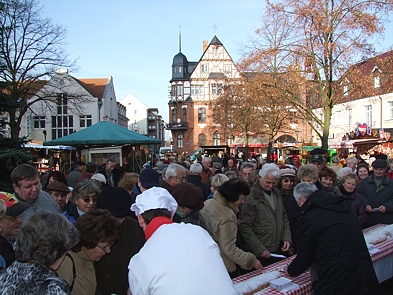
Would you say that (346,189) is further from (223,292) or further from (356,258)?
(223,292)

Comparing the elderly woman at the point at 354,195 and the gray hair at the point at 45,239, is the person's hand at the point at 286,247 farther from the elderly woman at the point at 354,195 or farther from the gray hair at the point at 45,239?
the gray hair at the point at 45,239

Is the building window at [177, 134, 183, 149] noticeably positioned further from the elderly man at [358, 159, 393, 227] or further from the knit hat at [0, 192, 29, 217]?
the knit hat at [0, 192, 29, 217]

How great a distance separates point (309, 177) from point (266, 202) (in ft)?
3.22

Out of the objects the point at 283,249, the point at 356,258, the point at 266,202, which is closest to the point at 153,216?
the point at 356,258

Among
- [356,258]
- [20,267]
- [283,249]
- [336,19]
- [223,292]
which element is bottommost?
[283,249]

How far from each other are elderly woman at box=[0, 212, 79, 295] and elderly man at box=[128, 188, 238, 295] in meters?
0.42

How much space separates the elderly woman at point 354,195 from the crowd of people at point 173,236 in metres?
A: 0.02

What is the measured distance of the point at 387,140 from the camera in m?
19.8

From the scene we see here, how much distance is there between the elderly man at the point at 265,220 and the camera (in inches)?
171

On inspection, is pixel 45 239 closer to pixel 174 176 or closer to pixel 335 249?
pixel 335 249

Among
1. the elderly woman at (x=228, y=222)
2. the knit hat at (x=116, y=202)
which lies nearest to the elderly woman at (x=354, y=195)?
the elderly woman at (x=228, y=222)

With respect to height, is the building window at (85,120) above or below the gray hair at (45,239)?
above

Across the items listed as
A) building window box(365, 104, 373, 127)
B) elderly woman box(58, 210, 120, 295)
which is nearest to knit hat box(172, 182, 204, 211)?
elderly woman box(58, 210, 120, 295)

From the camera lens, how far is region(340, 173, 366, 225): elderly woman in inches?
219
